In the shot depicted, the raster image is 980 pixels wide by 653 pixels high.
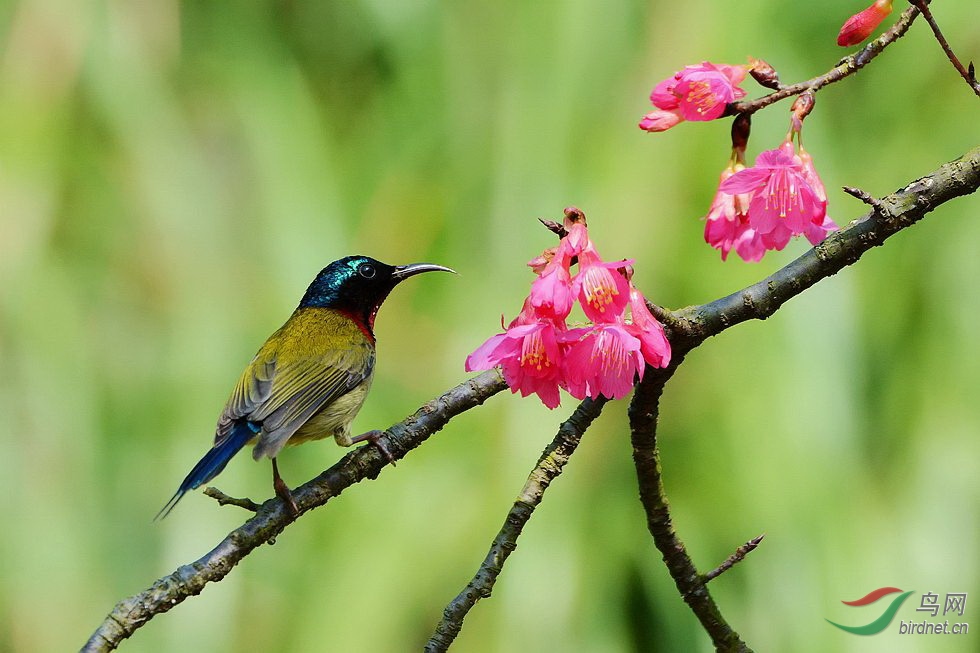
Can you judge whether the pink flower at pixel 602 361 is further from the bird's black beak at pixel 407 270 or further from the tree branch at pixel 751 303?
the bird's black beak at pixel 407 270

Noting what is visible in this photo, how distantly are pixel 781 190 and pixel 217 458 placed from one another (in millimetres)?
1115

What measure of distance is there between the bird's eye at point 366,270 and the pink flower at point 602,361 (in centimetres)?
136

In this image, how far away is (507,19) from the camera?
3.14 m

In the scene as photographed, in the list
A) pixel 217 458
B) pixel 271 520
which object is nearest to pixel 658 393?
pixel 271 520

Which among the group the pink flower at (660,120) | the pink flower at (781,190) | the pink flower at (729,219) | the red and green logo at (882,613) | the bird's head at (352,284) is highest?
the bird's head at (352,284)

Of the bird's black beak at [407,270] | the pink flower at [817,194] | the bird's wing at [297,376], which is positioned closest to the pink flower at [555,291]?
the pink flower at [817,194]

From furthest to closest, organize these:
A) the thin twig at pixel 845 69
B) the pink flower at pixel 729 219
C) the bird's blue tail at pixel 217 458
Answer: the bird's blue tail at pixel 217 458
the pink flower at pixel 729 219
the thin twig at pixel 845 69

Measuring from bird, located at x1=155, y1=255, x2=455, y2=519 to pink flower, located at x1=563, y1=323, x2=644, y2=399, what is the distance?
2.34 ft

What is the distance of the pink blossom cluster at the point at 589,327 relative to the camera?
1078mm

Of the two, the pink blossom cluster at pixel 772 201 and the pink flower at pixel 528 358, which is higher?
the pink blossom cluster at pixel 772 201

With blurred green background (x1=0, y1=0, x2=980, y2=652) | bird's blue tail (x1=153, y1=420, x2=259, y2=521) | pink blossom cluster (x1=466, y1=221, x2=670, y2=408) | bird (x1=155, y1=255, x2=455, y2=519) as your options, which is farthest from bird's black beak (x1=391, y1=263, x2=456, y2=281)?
pink blossom cluster (x1=466, y1=221, x2=670, y2=408)

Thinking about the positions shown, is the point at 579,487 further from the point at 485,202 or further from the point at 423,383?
the point at 485,202

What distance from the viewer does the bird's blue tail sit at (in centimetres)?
181

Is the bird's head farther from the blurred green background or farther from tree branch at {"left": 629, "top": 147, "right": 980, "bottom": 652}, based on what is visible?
tree branch at {"left": 629, "top": 147, "right": 980, "bottom": 652}
